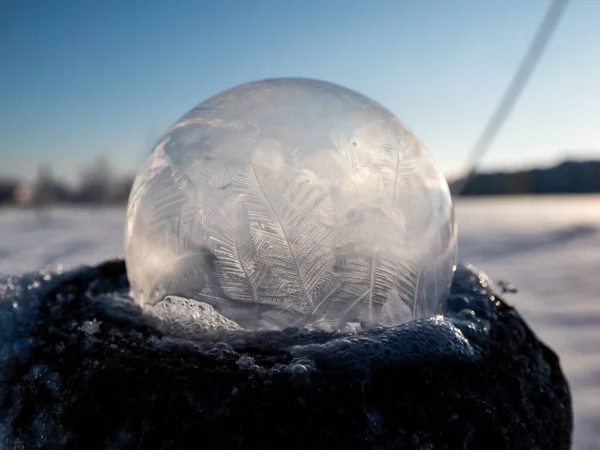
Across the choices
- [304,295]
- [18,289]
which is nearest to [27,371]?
[18,289]

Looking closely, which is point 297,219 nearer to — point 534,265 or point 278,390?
point 278,390

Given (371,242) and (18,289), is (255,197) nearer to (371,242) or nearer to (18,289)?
(371,242)

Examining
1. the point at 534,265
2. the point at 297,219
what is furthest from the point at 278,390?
the point at 534,265

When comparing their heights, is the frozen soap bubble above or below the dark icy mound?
above

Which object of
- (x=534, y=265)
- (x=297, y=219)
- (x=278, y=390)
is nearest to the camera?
(x=278, y=390)

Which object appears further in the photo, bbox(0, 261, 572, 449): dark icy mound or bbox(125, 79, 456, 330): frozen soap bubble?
bbox(125, 79, 456, 330): frozen soap bubble

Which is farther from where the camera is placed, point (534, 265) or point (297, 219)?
point (534, 265)
